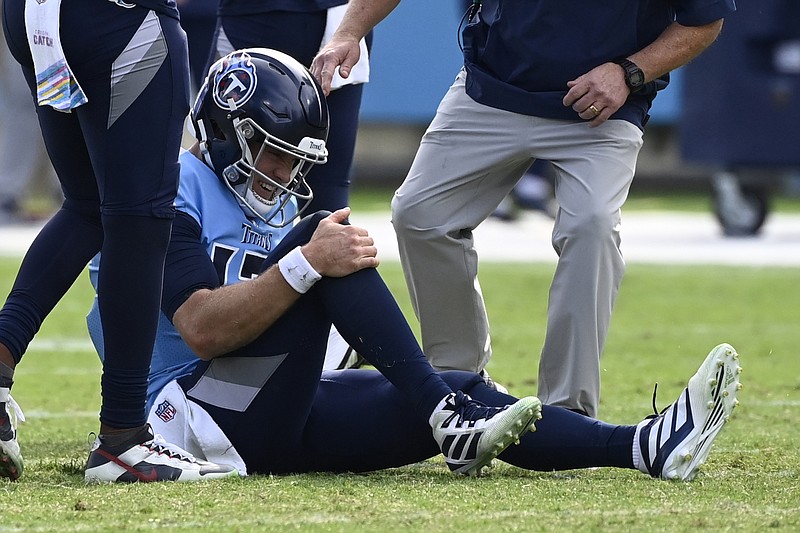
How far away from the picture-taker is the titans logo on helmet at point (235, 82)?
3.54m

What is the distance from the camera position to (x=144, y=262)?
312 centimetres

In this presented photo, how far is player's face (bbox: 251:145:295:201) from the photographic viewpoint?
353 cm

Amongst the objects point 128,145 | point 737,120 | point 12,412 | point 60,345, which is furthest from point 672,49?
point 737,120

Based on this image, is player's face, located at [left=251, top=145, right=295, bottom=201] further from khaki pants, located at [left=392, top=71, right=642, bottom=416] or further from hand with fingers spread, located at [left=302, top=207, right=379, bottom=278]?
khaki pants, located at [left=392, top=71, right=642, bottom=416]

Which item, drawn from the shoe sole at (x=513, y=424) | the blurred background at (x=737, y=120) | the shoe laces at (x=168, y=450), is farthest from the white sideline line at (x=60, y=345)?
the blurred background at (x=737, y=120)

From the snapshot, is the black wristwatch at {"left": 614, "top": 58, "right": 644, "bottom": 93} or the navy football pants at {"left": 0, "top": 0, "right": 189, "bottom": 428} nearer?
the navy football pants at {"left": 0, "top": 0, "right": 189, "bottom": 428}

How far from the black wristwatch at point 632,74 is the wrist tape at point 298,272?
3.93ft

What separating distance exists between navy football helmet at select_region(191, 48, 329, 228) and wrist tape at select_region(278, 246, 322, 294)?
0.36 meters

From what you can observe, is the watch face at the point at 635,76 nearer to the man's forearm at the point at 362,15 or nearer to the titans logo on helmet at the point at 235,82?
the man's forearm at the point at 362,15

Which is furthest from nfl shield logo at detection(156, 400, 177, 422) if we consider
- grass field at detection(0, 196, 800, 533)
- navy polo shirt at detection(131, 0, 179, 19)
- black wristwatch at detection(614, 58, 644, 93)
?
black wristwatch at detection(614, 58, 644, 93)

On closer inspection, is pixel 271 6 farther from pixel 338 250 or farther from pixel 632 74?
pixel 338 250

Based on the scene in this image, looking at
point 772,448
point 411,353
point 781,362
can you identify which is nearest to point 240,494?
→ point 411,353

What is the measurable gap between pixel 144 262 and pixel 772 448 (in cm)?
180

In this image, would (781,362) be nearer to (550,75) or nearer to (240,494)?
(550,75)
